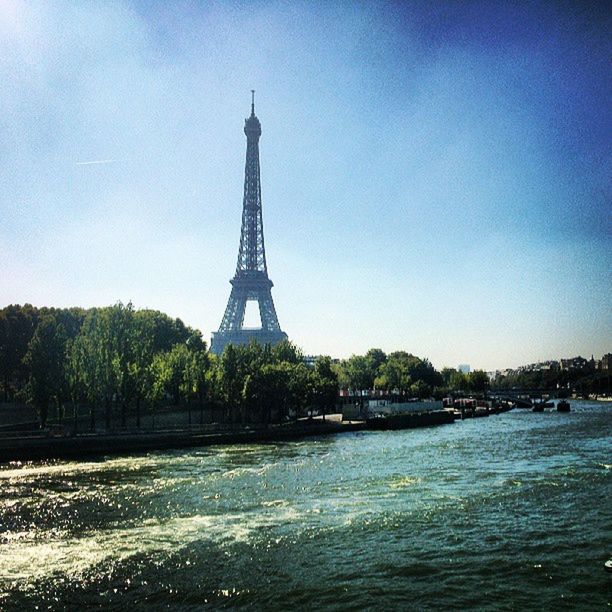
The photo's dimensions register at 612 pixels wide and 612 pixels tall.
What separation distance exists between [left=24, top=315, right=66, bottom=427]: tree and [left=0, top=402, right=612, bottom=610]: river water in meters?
17.3

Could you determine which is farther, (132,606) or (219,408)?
(219,408)

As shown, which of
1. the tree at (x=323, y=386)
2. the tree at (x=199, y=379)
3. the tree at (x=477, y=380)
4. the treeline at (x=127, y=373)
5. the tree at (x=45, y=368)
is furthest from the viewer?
the tree at (x=477, y=380)

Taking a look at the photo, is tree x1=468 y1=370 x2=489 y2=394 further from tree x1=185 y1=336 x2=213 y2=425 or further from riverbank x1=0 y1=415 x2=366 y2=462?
riverbank x1=0 y1=415 x2=366 y2=462

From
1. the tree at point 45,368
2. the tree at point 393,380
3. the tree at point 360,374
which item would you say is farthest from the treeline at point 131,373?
the tree at point 360,374

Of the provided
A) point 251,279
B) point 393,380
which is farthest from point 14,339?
point 393,380

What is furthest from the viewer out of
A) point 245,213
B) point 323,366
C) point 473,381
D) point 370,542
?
point 473,381

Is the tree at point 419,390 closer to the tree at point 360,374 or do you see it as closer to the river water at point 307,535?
the tree at point 360,374

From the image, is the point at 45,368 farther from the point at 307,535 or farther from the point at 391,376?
the point at 391,376

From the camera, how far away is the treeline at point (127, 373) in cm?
5731

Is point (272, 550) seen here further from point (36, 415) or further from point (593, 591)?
point (36, 415)

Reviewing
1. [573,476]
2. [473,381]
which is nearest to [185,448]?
[573,476]

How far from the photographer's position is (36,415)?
2603 inches

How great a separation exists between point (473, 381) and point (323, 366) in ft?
364

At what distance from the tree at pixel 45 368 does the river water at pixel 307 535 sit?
17.3 meters
